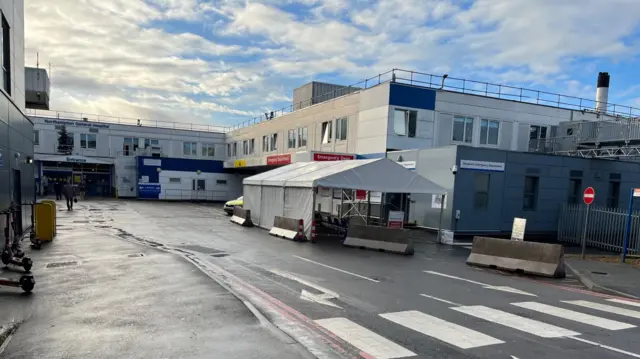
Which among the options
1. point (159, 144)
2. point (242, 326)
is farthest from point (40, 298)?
point (159, 144)

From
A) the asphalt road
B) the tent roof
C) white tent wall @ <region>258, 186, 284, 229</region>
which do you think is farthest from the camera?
white tent wall @ <region>258, 186, 284, 229</region>

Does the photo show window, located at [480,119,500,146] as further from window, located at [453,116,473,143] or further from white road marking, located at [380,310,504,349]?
Result: white road marking, located at [380,310,504,349]

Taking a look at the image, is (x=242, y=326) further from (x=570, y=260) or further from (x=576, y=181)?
(x=576, y=181)

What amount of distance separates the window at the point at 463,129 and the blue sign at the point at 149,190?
32831 mm

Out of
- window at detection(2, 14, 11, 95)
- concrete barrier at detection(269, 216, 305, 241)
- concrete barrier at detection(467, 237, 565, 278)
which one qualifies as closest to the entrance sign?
concrete barrier at detection(467, 237, 565, 278)

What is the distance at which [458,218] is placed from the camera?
18.4 m

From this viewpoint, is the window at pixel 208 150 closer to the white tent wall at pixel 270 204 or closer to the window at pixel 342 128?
the window at pixel 342 128

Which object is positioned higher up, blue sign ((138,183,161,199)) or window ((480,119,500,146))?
window ((480,119,500,146))

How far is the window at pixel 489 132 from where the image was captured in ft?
89.1

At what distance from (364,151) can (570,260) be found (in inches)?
566

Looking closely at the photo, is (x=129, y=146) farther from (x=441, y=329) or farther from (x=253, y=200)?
(x=441, y=329)

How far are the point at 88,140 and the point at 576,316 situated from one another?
52.1m

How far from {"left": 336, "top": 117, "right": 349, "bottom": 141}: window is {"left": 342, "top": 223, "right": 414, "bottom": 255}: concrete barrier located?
13.3m

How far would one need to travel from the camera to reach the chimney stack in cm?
3219
